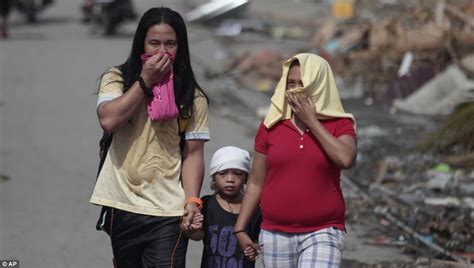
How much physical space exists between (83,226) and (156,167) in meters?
3.81

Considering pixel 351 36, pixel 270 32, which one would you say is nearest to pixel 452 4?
Answer: pixel 351 36

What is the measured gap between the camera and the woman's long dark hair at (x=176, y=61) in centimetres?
488

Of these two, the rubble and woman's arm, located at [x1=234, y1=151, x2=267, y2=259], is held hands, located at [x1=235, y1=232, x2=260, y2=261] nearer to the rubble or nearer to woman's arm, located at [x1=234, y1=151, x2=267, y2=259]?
woman's arm, located at [x1=234, y1=151, x2=267, y2=259]

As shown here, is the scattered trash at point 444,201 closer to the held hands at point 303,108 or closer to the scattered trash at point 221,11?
the held hands at point 303,108

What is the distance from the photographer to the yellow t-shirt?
4.87 m

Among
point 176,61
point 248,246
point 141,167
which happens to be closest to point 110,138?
point 141,167

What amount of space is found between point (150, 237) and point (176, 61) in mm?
818

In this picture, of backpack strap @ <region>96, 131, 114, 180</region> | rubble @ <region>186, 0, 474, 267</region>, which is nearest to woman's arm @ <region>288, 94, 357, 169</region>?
backpack strap @ <region>96, 131, 114, 180</region>

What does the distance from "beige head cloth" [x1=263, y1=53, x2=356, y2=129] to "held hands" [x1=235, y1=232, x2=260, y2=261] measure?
527 millimetres

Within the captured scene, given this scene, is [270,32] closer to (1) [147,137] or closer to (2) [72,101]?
(2) [72,101]

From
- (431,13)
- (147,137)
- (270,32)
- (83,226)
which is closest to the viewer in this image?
(147,137)

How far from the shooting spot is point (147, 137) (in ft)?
16.0

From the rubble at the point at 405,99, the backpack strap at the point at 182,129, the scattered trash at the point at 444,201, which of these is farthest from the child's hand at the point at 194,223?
the scattered trash at the point at 444,201

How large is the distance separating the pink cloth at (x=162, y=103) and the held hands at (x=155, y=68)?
5cm
